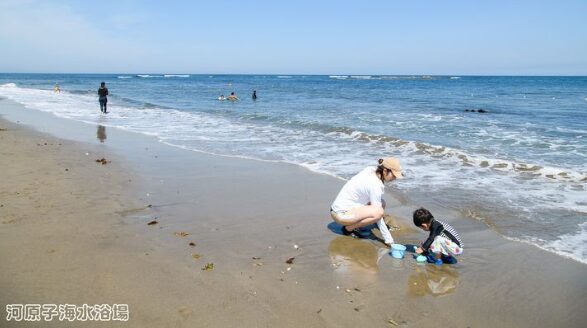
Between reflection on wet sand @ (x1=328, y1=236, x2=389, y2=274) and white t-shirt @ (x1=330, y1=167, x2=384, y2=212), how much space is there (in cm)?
49

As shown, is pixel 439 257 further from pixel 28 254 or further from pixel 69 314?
pixel 28 254

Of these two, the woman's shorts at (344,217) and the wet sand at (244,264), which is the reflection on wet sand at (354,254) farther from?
the woman's shorts at (344,217)

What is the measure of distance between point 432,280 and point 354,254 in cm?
107

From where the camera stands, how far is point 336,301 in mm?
4141

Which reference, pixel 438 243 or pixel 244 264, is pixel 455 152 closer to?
pixel 438 243

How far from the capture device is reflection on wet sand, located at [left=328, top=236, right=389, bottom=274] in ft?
16.4

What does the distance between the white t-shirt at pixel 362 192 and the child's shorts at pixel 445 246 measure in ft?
3.07

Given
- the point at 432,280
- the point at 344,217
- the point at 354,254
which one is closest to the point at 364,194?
the point at 344,217

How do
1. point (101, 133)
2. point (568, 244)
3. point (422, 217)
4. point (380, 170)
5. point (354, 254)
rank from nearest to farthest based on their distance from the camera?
point (422, 217)
point (354, 254)
point (380, 170)
point (568, 244)
point (101, 133)

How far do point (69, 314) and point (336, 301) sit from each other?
249cm

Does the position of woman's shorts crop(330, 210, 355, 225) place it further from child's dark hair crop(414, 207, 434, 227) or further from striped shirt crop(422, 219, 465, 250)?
striped shirt crop(422, 219, 465, 250)

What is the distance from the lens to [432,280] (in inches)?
185

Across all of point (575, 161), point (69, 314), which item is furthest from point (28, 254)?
point (575, 161)

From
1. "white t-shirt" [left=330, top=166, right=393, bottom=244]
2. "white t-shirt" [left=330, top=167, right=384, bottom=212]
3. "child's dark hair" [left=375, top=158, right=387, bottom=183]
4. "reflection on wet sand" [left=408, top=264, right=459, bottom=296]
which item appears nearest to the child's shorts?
"reflection on wet sand" [left=408, top=264, right=459, bottom=296]
